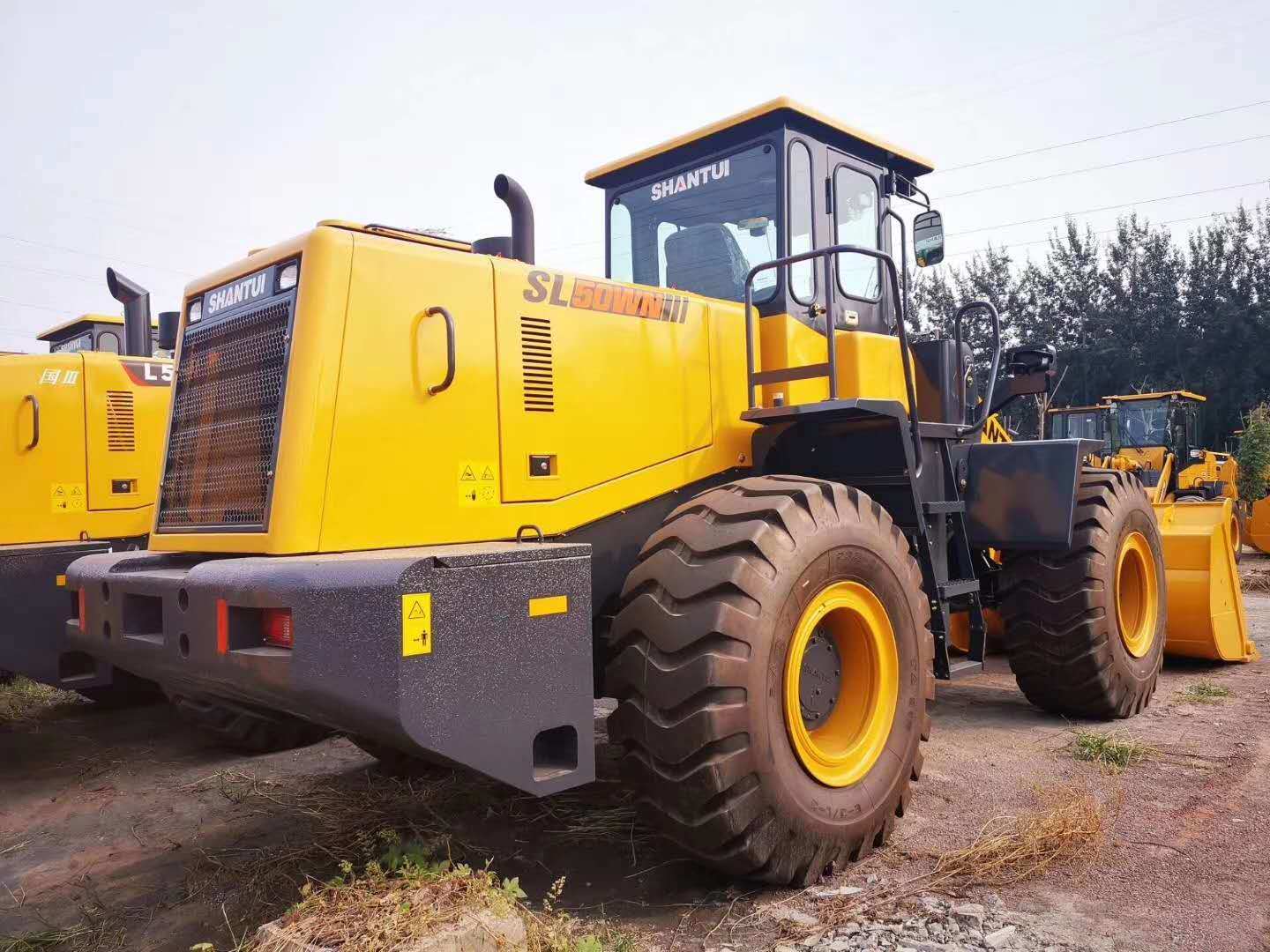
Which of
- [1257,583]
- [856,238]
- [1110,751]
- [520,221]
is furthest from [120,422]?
[1257,583]

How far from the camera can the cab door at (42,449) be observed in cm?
645

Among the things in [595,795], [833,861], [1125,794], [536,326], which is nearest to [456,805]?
[595,795]

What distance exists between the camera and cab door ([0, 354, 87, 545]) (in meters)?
6.45

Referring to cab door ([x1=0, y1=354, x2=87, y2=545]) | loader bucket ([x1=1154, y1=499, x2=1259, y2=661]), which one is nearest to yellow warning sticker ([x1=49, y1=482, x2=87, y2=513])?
cab door ([x1=0, y1=354, x2=87, y2=545])

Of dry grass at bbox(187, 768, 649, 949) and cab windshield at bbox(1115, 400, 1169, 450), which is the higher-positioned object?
cab windshield at bbox(1115, 400, 1169, 450)

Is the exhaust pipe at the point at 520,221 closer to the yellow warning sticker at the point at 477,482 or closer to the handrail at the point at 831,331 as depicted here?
the yellow warning sticker at the point at 477,482

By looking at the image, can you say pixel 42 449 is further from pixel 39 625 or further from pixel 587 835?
pixel 587 835

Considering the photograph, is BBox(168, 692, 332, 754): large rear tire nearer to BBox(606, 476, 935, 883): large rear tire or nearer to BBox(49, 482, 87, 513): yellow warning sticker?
BBox(49, 482, 87, 513): yellow warning sticker

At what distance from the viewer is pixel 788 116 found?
4.96 metres

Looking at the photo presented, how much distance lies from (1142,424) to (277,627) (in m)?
19.5

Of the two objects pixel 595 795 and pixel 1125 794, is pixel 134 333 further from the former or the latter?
pixel 1125 794

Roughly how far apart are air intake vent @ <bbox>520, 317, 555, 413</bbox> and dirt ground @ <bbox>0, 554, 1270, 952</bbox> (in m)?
1.69

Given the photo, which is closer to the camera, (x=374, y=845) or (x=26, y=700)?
(x=374, y=845)

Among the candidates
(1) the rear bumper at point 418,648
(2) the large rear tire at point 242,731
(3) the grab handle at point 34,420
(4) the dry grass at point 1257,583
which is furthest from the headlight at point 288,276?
(4) the dry grass at point 1257,583
